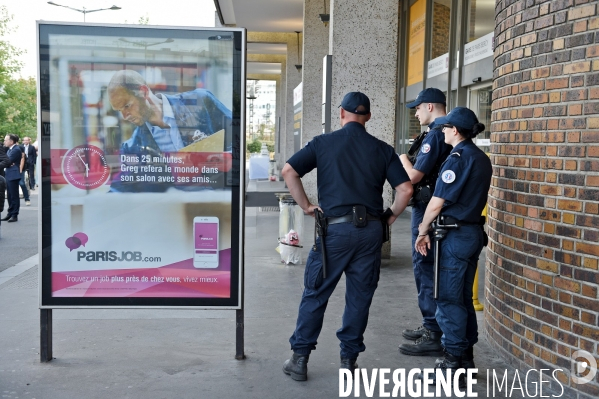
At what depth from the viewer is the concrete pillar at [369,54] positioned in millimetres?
9188

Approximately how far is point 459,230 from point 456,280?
13.0 inches

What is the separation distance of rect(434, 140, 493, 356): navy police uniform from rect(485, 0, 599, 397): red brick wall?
0.40 metres

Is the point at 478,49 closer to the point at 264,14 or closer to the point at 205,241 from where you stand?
the point at 205,241

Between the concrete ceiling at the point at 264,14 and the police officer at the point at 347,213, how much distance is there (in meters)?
13.5

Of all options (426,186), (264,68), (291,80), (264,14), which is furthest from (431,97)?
(264,68)

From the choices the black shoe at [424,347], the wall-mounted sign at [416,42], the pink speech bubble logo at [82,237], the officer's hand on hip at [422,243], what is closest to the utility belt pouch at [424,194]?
the officer's hand on hip at [422,243]

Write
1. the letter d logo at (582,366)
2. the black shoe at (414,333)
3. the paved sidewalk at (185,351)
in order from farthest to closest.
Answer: the black shoe at (414,333)
the paved sidewalk at (185,351)
the letter d logo at (582,366)

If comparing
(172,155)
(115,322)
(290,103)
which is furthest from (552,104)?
→ (290,103)

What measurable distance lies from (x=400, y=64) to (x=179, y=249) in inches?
460

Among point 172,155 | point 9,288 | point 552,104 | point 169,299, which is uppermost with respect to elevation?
point 552,104

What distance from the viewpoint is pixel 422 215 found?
5.29 m

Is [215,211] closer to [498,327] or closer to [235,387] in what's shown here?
[235,387]

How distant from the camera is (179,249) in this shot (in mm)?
4914

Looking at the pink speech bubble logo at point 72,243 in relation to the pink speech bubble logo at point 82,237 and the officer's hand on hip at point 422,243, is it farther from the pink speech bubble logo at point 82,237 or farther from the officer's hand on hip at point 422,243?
the officer's hand on hip at point 422,243
